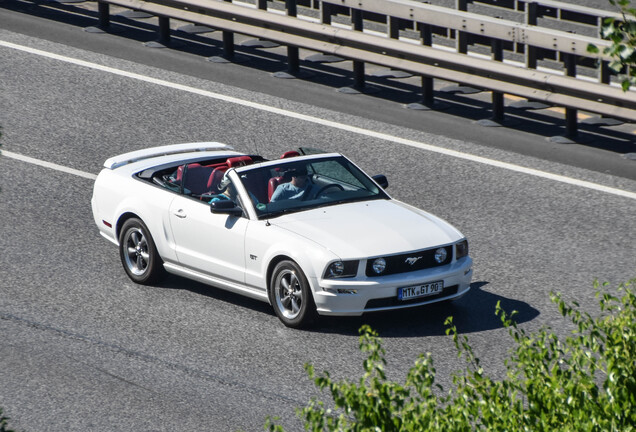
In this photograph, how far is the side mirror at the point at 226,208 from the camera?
35.6 ft

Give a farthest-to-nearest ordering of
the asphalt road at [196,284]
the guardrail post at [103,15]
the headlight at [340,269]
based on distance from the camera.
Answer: the guardrail post at [103,15] < the headlight at [340,269] < the asphalt road at [196,284]

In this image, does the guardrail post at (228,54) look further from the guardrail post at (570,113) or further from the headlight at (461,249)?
the headlight at (461,249)

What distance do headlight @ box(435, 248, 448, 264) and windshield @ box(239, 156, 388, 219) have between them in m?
1.15

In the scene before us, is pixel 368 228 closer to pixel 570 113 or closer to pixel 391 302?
pixel 391 302

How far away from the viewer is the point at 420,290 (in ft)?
33.9

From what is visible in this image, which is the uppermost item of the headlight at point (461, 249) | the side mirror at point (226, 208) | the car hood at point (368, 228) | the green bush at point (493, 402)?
the green bush at point (493, 402)

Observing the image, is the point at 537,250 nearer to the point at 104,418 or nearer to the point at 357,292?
the point at 357,292

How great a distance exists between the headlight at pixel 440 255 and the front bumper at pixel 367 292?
10cm

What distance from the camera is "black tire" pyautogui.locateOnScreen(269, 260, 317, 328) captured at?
10.3m

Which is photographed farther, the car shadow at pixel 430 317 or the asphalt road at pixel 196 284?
the car shadow at pixel 430 317

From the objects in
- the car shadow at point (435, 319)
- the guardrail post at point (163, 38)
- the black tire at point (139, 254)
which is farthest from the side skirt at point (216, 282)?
the guardrail post at point (163, 38)

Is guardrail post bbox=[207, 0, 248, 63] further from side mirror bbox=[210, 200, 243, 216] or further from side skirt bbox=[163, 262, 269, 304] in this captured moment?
side mirror bbox=[210, 200, 243, 216]

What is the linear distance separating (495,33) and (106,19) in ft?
23.1

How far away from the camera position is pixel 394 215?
1094cm
